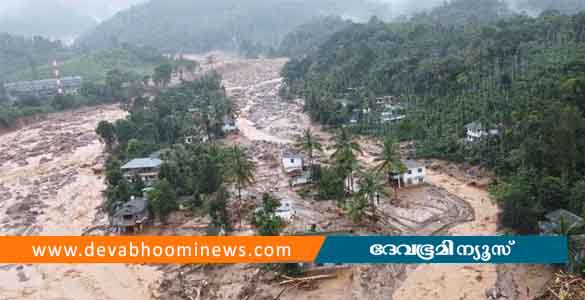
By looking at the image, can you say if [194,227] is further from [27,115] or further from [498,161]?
[27,115]

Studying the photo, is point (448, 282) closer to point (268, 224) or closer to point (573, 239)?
point (573, 239)

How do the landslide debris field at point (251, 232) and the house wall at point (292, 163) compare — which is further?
the house wall at point (292, 163)

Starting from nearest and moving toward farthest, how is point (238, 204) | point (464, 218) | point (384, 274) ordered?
1. point (384, 274)
2. point (464, 218)
3. point (238, 204)

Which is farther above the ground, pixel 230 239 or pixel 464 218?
pixel 230 239

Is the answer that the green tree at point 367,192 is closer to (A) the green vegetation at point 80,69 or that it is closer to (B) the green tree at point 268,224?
(B) the green tree at point 268,224

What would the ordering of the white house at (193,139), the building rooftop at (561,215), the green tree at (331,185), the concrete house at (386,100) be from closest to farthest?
the building rooftop at (561,215) → the green tree at (331,185) → the white house at (193,139) → the concrete house at (386,100)

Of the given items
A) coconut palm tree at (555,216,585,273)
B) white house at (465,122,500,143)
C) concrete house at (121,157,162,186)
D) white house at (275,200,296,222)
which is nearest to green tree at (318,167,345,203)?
white house at (275,200,296,222)

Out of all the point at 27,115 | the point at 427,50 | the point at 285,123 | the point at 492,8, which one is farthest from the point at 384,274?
the point at 492,8

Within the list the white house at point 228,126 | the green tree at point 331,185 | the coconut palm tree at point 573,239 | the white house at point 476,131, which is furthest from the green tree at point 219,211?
the white house at point 228,126
